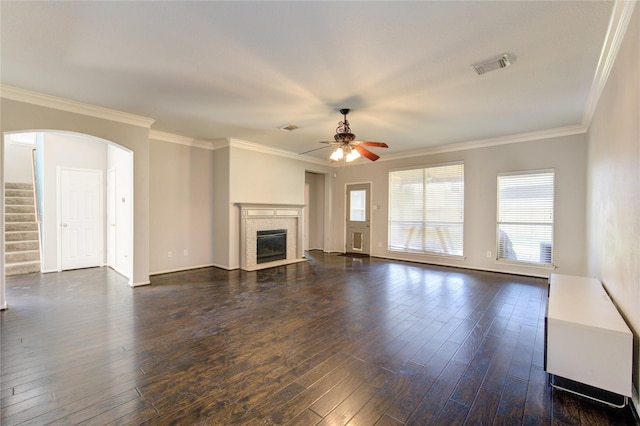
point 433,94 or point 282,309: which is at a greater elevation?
point 433,94

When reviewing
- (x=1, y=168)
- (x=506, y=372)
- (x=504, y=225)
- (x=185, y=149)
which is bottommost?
(x=506, y=372)

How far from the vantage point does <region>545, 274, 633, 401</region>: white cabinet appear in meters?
1.82

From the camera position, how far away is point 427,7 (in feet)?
6.65

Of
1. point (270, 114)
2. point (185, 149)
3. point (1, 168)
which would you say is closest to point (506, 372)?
point (270, 114)

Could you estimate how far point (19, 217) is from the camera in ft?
20.1

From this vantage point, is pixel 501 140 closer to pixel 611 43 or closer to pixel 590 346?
pixel 611 43

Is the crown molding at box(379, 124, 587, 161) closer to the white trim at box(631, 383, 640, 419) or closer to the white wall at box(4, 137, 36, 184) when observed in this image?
the white trim at box(631, 383, 640, 419)

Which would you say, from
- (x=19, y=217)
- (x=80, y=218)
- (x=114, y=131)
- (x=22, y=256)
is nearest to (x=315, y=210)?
(x=114, y=131)

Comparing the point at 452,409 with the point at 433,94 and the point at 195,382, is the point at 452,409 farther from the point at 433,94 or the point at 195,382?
the point at 433,94

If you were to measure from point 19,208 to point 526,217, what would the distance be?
426 inches

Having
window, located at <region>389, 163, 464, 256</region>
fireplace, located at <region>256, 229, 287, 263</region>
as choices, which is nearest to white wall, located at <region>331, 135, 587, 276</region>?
window, located at <region>389, 163, 464, 256</region>

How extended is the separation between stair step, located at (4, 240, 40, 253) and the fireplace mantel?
4228 millimetres

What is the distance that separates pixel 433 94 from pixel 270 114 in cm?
232

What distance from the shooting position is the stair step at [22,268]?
5.29 m
